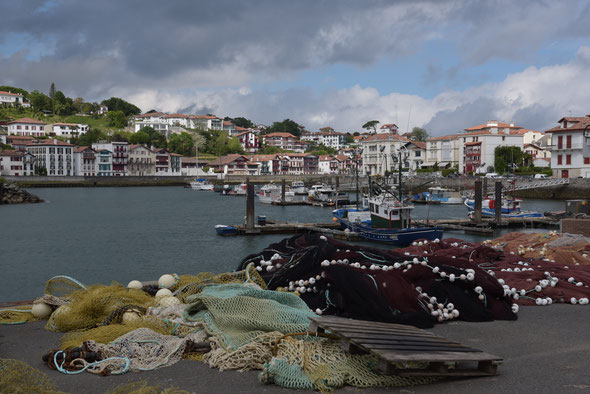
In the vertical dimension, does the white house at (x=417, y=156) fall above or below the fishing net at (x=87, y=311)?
above

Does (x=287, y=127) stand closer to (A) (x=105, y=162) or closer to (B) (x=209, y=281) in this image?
(A) (x=105, y=162)

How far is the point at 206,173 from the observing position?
10800 cm

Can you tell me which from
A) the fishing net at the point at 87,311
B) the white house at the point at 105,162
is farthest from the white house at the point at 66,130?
the fishing net at the point at 87,311

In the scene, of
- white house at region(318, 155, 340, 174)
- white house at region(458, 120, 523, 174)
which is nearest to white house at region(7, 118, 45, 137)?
white house at region(318, 155, 340, 174)

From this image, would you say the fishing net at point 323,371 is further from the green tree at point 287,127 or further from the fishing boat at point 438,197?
the green tree at point 287,127

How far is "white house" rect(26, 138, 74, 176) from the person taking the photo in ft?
307

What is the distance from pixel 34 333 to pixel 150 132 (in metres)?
123

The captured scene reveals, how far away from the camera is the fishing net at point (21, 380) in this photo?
316 cm

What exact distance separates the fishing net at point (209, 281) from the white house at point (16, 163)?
94.0 m

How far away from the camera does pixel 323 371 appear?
4113 millimetres

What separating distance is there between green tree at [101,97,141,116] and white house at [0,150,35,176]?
68113 millimetres

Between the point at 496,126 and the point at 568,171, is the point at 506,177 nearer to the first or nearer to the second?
the point at 568,171

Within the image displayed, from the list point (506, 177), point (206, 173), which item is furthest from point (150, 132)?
point (506, 177)

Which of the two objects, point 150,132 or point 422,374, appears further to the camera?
point 150,132
